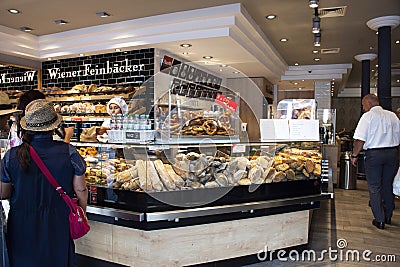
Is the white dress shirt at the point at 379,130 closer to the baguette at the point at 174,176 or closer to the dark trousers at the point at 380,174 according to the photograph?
the dark trousers at the point at 380,174

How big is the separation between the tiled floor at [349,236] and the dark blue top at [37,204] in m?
1.93

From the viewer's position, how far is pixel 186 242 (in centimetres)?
291

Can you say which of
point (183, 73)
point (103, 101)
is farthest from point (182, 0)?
point (103, 101)

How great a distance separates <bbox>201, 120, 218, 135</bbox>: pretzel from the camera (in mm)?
3406

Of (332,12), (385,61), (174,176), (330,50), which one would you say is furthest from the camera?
(330,50)

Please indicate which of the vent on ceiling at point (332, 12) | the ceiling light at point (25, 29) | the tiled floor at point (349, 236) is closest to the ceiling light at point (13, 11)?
the ceiling light at point (25, 29)

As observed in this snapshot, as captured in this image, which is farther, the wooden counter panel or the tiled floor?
the tiled floor

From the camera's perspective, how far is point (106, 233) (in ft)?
9.73

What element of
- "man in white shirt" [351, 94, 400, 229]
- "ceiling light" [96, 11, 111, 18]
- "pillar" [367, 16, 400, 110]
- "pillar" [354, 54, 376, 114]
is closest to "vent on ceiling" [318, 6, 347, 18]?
"pillar" [367, 16, 400, 110]

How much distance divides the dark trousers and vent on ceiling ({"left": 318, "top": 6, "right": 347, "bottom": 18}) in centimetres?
226

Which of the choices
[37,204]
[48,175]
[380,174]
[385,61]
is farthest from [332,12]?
[37,204]

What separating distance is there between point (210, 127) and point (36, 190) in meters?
1.82

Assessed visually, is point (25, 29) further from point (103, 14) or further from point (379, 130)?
point (379, 130)

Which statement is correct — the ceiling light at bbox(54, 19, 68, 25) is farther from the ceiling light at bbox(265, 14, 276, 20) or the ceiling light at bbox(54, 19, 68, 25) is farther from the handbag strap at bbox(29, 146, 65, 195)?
the handbag strap at bbox(29, 146, 65, 195)
